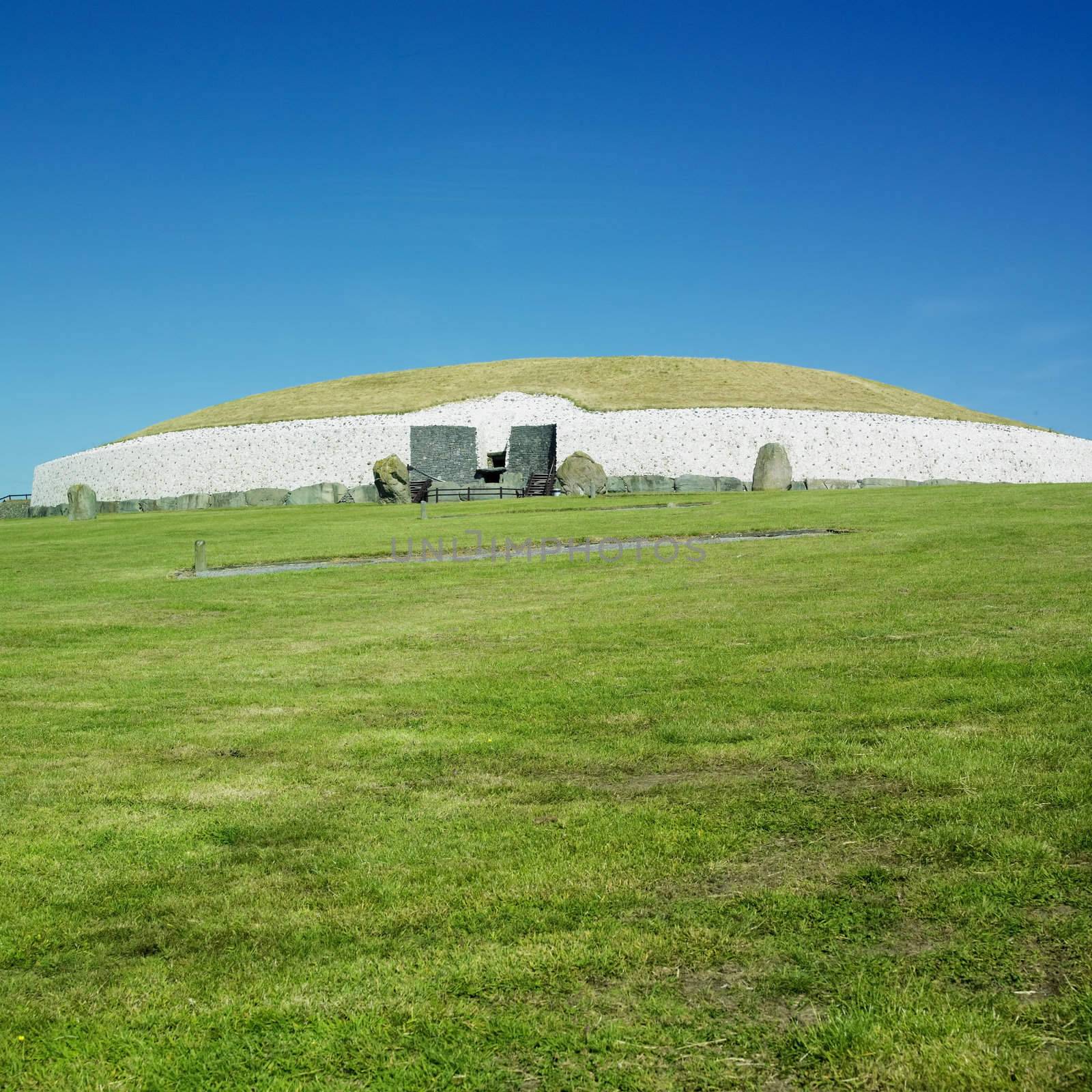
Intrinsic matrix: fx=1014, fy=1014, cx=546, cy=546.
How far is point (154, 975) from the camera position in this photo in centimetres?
403

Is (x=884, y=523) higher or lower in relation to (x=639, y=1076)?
higher

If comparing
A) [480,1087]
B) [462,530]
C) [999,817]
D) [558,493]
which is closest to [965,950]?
[999,817]

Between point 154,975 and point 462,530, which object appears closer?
point 154,975

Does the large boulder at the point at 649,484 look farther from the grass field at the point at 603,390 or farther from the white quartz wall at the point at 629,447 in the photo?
the grass field at the point at 603,390

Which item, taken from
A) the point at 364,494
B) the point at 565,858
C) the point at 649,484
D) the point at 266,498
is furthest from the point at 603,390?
the point at 565,858

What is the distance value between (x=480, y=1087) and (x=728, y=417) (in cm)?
6531

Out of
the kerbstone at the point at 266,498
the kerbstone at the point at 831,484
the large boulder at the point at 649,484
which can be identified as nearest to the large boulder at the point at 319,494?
the kerbstone at the point at 266,498

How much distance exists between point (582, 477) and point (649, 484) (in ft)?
11.7

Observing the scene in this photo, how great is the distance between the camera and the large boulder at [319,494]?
181ft

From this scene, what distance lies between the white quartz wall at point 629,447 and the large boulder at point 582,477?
11769 mm

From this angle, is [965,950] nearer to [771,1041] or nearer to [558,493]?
[771,1041]

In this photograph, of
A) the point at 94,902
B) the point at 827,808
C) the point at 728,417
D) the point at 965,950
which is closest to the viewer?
→ the point at 965,950

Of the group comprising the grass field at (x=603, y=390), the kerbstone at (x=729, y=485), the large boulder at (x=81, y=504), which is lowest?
the large boulder at (x=81, y=504)

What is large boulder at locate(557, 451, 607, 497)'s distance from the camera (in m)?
51.9
